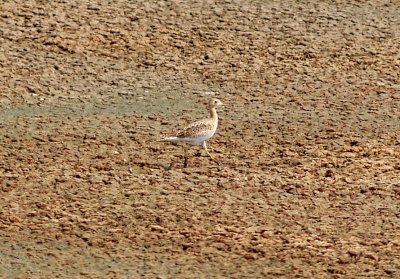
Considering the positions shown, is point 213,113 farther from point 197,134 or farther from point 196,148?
point 197,134

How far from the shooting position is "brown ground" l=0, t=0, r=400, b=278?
13430 millimetres

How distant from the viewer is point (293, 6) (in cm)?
2098

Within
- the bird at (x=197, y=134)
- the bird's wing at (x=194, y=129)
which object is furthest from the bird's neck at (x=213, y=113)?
the bird's wing at (x=194, y=129)

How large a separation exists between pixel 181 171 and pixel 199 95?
9.20ft

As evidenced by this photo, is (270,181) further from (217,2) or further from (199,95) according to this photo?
(217,2)

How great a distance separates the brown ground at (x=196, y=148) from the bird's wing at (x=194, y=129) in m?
0.36

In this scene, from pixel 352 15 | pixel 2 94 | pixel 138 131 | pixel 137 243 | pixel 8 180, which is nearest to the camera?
pixel 137 243

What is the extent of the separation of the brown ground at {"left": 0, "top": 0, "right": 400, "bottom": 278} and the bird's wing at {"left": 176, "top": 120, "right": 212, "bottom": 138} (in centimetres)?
36

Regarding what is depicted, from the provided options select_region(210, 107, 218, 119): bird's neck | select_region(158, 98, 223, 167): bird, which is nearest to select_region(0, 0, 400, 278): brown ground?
select_region(158, 98, 223, 167): bird

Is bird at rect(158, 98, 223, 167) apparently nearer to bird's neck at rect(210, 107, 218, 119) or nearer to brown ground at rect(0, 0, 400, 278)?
bird's neck at rect(210, 107, 218, 119)

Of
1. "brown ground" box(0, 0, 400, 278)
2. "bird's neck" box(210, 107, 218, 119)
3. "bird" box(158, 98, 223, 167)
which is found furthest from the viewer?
"bird's neck" box(210, 107, 218, 119)

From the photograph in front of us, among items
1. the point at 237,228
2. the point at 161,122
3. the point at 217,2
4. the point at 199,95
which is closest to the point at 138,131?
the point at 161,122

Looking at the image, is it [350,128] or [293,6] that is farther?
[293,6]

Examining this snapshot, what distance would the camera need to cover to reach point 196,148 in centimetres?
1639
